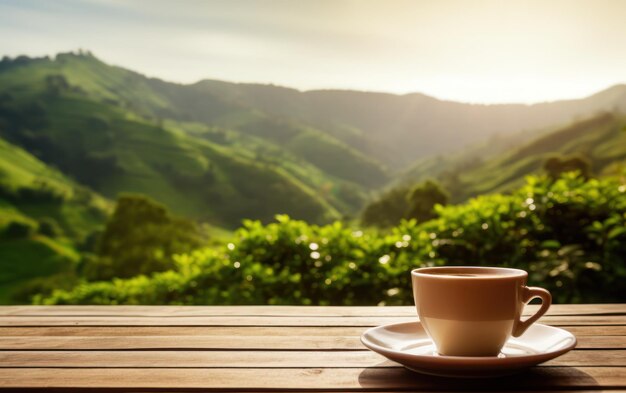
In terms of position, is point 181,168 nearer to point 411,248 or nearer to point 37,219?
point 37,219

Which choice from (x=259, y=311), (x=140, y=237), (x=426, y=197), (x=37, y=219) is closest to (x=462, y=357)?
(x=259, y=311)

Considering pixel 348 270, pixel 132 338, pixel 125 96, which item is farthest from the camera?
pixel 125 96

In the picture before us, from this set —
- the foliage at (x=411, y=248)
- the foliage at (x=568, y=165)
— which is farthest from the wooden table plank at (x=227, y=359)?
the foliage at (x=568, y=165)

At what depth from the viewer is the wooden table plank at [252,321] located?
4.13 ft

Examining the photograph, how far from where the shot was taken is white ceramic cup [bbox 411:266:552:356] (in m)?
0.85

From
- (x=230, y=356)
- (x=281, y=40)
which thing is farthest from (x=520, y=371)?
(x=281, y=40)

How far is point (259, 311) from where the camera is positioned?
1.44m

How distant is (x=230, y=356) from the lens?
0.98 meters

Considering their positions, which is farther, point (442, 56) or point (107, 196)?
point (107, 196)

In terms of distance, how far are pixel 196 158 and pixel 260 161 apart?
7.05 m

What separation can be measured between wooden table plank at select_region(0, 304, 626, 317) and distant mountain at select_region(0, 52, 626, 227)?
169ft

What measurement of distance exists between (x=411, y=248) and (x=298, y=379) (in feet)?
8.18

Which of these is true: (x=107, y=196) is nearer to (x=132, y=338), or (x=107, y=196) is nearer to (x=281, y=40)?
(x=281, y=40)

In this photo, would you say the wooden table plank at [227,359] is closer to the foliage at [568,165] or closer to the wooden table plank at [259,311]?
the wooden table plank at [259,311]
